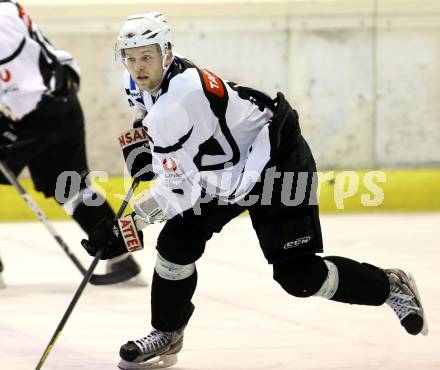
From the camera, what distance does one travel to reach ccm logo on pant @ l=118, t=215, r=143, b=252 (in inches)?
107

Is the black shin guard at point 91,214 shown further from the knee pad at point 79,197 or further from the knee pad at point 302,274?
the knee pad at point 302,274

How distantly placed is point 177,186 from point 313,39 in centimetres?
322

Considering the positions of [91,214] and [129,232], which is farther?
[91,214]

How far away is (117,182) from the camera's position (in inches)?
222

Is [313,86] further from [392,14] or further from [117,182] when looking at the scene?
[117,182]

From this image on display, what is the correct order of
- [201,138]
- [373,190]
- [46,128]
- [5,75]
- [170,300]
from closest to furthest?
[201,138]
[170,300]
[5,75]
[46,128]
[373,190]

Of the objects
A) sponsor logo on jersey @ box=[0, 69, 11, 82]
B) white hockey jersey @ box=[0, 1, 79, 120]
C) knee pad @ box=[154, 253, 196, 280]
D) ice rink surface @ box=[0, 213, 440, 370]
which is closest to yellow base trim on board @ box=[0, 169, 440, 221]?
ice rink surface @ box=[0, 213, 440, 370]

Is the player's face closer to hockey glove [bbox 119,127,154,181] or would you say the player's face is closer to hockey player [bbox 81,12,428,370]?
hockey player [bbox 81,12,428,370]

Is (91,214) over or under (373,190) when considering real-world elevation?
over

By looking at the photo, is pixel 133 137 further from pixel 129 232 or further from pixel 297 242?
pixel 297 242

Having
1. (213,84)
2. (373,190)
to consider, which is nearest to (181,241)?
(213,84)

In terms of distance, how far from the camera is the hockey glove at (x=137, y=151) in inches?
114

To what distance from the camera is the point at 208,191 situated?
107 inches

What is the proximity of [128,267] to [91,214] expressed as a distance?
236 mm
